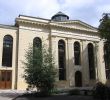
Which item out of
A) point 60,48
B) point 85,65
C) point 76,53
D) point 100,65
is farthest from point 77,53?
point 100,65

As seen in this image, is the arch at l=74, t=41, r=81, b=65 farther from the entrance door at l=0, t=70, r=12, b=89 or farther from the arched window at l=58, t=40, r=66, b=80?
the entrance door at l=0, t=70, r=12, b=89

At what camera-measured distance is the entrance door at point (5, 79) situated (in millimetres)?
33281

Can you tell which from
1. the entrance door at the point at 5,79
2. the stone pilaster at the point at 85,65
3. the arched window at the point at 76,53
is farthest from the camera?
the arched window at the point at 76,53

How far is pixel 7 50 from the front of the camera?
115 ft

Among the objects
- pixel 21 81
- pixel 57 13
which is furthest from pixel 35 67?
pixel 57 13

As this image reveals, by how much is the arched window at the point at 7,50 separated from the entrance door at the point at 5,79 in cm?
123

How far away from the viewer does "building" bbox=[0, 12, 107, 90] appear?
34.4 metres

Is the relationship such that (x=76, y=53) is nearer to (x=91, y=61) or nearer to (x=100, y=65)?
(x=91, y=61)

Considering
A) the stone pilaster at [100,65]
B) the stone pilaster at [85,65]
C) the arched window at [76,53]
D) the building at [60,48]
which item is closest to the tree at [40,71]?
the building at [60,48]

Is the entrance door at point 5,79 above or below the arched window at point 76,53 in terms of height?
below

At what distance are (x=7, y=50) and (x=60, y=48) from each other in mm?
9726

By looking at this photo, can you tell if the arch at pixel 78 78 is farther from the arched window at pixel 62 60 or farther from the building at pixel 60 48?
the arched window at pixel 62 60

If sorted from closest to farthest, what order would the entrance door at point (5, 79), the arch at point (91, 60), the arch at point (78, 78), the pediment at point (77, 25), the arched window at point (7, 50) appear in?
the entrance door at point (5, 79) → the arched window at point (7, 50) → the arch at point (78, 78) → the pediment at point (77, 25) → the arch at point (91, 60)

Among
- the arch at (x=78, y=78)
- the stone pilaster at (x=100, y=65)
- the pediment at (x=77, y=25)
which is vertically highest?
the pediment at (x=77, y=25)
